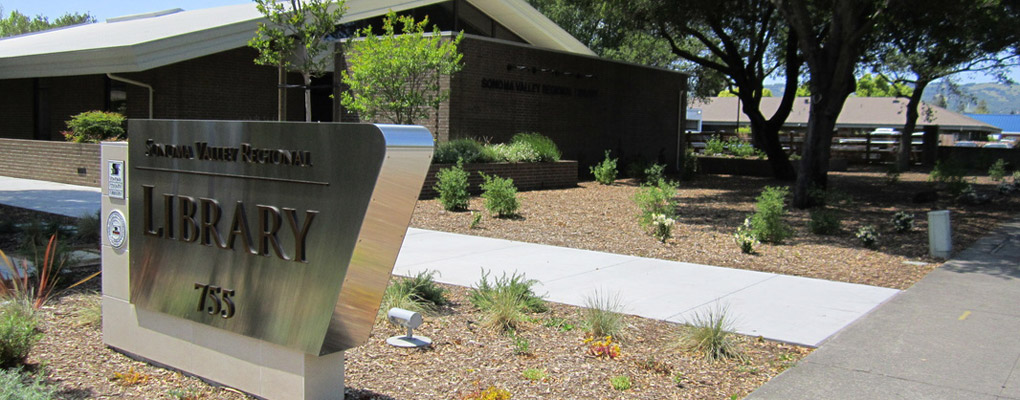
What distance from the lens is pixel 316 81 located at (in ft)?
78.8

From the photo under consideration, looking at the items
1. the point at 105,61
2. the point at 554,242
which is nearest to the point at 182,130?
the point at 554,242

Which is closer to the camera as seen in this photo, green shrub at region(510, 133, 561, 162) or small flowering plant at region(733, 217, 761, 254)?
small flowering plant at region(733, 217, 761, 254)

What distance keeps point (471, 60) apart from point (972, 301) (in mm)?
14680

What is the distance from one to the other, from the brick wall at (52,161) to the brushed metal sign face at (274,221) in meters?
14.2

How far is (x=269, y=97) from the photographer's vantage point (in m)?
23.6

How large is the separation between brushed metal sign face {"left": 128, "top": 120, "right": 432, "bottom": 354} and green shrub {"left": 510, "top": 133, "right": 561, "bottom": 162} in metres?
15.5

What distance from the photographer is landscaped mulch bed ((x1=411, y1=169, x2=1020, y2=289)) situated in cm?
1040

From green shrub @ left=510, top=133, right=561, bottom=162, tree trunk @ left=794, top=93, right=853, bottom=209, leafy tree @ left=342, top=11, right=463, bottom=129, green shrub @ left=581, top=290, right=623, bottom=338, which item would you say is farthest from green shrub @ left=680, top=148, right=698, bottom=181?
green shrub @ left=581, top=290, right=623, bottom=338

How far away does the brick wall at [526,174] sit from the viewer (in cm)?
1740

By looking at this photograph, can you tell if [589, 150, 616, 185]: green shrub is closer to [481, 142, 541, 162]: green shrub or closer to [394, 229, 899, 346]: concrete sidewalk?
[481, 142, 541, 162]: green shrub

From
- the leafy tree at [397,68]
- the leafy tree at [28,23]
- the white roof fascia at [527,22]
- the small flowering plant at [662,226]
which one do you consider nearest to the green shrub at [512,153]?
the leafy tree at [397,68]

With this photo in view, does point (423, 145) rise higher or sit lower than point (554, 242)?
higher

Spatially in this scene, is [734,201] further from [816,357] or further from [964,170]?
[816,357]

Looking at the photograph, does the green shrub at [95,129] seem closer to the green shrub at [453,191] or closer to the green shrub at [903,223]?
the green shrub at [453,191]
